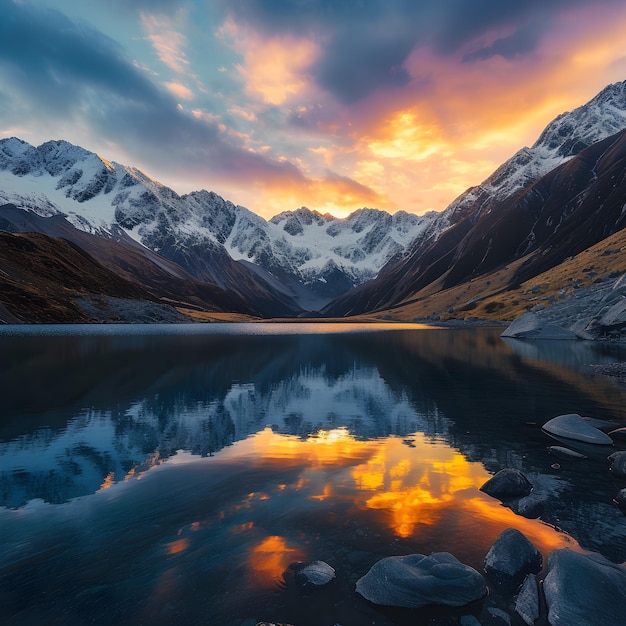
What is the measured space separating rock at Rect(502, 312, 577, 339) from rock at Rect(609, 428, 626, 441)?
298 ft

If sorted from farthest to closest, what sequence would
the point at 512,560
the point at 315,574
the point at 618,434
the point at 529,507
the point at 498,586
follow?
the point at 618,434 → the point at 529,507 → the point at 512,560 → the point at 315,574 → the point at 498,586

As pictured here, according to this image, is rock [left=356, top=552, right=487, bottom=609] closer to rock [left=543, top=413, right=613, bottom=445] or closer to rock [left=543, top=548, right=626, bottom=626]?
rock [left=543, top=548, right=626, bottom=626]

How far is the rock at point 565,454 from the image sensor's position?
21422 mm

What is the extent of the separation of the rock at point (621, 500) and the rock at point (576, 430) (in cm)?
831

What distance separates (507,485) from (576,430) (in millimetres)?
10733

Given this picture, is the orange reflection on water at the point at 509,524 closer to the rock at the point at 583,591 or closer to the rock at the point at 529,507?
the rock at the point at 529,507

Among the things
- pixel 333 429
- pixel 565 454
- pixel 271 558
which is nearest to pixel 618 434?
pixel 565 454

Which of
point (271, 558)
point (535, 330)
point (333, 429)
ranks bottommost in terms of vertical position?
point (333, 429)

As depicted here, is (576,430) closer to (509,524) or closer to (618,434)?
(618,434)

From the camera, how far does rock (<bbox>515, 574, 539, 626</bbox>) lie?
1005cm

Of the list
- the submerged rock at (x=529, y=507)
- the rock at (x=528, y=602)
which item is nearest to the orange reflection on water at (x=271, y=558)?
the rock at (x=528, y=602)

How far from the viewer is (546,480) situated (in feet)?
61.2

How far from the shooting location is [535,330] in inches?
4397

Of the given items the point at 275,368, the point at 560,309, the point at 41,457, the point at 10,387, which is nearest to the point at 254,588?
the point at 41,457
